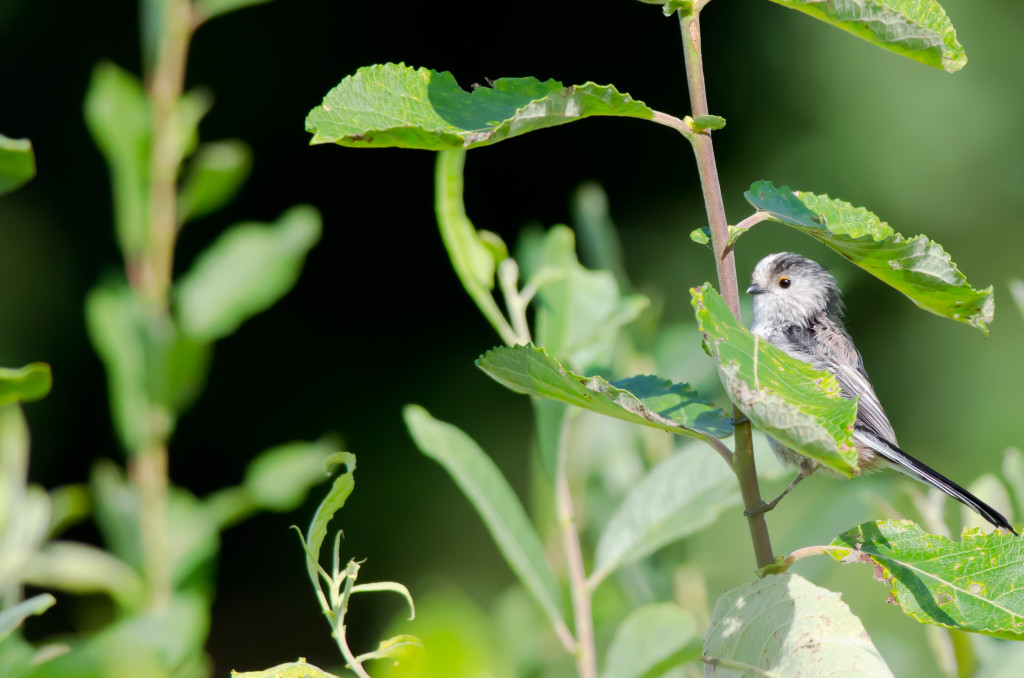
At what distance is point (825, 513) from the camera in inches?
49.0

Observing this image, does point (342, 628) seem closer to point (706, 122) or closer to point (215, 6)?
point (706, 122)

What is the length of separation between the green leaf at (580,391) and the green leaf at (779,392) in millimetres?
84

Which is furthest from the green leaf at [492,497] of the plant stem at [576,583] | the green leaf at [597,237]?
the green leaf at [597,237]

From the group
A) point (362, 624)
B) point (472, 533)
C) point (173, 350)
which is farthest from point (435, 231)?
point (173, 350)

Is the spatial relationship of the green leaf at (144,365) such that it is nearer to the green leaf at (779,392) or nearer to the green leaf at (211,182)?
the green leaf at (211,182)

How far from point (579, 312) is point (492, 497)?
258 mm

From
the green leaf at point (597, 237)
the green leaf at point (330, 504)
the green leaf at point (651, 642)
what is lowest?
the green leaf at point (651, 642)

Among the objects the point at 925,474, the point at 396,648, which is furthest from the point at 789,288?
the point at 396,648

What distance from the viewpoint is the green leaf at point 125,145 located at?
4.33ft

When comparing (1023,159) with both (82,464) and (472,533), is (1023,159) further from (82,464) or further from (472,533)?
(82,464)

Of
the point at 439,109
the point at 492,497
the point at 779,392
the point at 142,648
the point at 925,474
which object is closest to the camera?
the point at 779,392

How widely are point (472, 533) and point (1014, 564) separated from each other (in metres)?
3.33

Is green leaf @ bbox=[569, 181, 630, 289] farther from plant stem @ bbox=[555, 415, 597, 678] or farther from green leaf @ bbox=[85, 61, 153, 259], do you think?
green leaf @ bbox=[85, 61, 153, 259]

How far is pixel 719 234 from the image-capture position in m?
0.66
